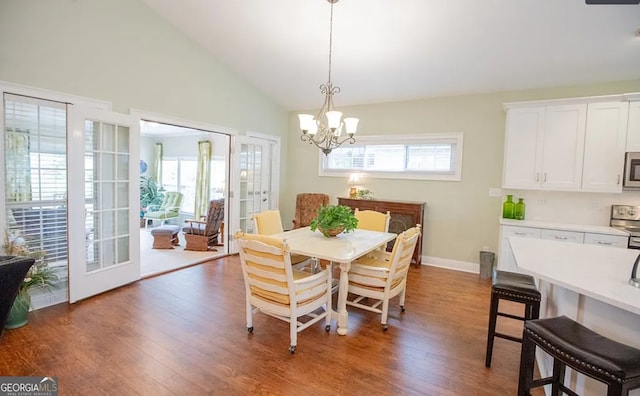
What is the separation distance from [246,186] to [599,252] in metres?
4.74

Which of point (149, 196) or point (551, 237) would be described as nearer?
point (551, 237)

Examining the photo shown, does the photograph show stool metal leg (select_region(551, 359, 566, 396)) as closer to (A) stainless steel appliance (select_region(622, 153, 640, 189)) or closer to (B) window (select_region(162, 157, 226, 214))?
(A) stainless steel appliance (select_region(622, 153, 640, 189))

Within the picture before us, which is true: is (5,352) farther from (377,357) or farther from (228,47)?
(228,47)

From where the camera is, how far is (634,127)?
140 inches

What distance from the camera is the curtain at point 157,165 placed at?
867 cm

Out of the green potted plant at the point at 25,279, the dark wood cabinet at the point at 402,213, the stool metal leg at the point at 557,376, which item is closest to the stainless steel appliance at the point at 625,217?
the dark wood cabinet at the point at 402,213

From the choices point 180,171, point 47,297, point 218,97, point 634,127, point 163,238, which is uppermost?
point 218,97

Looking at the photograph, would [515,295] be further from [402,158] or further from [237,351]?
[402,158]

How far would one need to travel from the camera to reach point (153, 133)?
8406 millimetres

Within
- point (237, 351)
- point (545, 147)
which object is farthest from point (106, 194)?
point (545, 147)

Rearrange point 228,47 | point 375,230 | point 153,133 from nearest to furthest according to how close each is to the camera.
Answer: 1. point 375,230
2. point 228,47
3. point 153,133

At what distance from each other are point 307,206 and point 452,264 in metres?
2.73

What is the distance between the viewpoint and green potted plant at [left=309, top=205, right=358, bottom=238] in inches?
126

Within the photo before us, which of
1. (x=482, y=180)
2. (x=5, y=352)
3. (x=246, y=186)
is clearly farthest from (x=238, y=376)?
(x=482, y=180)
